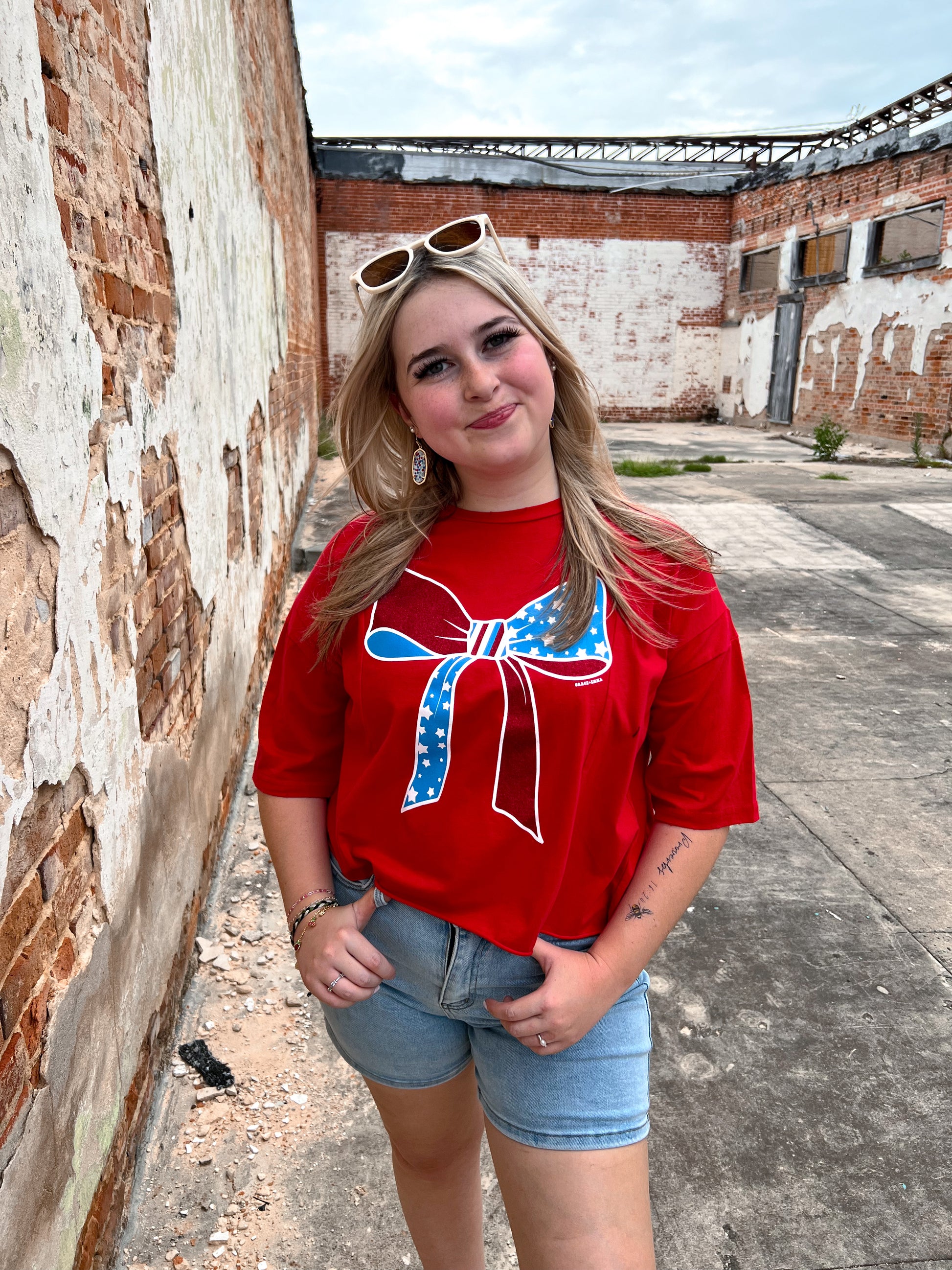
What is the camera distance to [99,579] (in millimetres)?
1538

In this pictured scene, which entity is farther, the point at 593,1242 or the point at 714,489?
the point at 714,489

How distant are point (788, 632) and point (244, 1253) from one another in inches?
179

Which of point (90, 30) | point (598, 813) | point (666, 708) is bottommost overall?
point (598, 813)

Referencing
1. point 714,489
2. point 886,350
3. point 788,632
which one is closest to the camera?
point 788,632

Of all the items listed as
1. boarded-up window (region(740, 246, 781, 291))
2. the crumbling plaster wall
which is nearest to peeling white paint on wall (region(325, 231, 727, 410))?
boarded-up window (region(740, 246, 781, 291))

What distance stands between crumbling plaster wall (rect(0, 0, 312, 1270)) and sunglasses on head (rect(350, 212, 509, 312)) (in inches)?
18.7

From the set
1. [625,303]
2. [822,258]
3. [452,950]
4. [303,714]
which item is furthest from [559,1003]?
[625,303]

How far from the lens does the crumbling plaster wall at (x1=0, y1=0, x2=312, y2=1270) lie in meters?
1.17

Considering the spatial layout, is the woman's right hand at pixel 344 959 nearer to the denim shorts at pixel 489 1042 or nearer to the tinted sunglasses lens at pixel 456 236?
the denim shorts at pixel 489 1042

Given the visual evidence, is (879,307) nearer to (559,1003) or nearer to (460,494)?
(460,494)

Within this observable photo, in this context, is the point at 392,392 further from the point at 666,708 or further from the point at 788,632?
the point at 788,632

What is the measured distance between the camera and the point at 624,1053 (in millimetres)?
1178

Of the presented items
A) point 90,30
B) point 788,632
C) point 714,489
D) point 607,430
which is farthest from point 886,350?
point 90,30

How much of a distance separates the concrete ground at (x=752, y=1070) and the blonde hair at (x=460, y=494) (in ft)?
3.98
